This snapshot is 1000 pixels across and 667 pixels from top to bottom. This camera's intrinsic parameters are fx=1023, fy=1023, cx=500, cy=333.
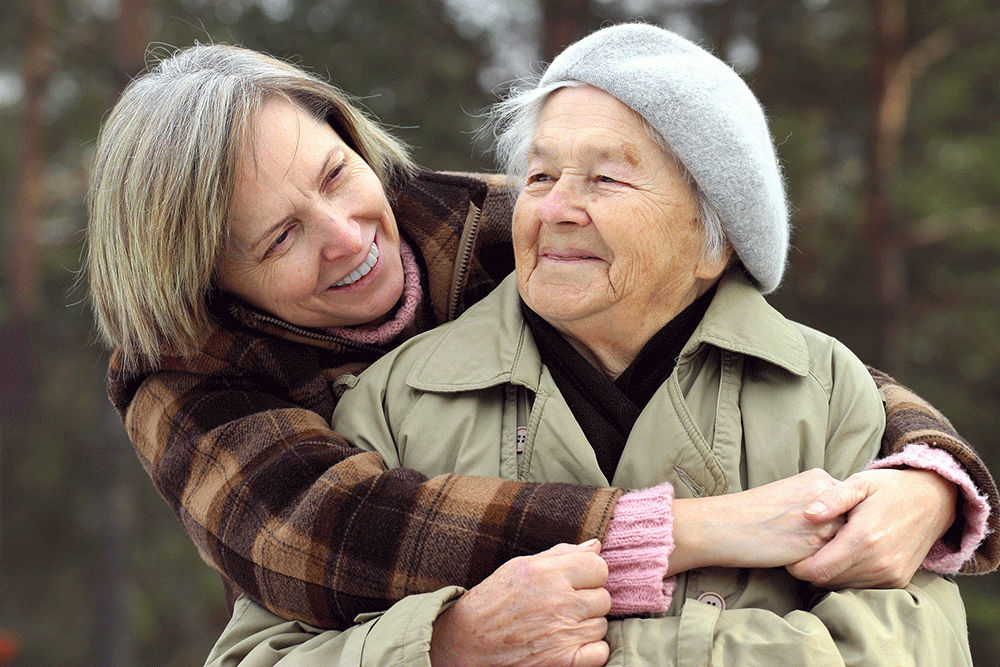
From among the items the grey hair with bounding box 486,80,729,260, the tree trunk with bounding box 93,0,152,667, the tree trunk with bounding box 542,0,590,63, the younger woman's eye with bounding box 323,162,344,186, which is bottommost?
the tree trunk with bounding box 93,0,152,667

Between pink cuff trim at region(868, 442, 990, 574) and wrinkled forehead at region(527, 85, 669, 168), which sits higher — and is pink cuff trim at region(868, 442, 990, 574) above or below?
below

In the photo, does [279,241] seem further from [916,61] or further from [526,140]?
[916,61]

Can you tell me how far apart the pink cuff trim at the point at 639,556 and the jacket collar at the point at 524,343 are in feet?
1.25

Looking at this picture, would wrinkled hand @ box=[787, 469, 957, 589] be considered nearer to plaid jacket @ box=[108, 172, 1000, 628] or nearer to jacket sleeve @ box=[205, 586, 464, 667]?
plaid jacket @ box=[108, 172, 1000, 628]

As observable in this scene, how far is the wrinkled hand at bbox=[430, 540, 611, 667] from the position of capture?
6.20ft

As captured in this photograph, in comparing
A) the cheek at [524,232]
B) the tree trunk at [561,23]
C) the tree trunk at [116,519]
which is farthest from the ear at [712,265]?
the tree trunk at [116,519]

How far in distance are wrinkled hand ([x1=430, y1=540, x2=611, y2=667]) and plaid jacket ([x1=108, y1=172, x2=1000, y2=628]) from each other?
7cm

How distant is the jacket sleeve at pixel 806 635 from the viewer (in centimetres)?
187

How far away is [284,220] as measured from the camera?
7.92 ft

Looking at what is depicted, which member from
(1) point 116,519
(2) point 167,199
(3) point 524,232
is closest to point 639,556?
(3) point 524,232

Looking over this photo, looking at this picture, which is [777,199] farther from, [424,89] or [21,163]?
[21,163]

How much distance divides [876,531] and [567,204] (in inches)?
36.2

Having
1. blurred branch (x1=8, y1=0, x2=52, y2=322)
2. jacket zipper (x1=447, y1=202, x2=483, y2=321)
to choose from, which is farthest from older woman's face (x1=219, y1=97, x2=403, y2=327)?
blurred branch (x1=8, y1=0, x2=52, y2=322)

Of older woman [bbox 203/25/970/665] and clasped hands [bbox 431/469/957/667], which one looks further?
older woman [bbox 203/25/970/665]
